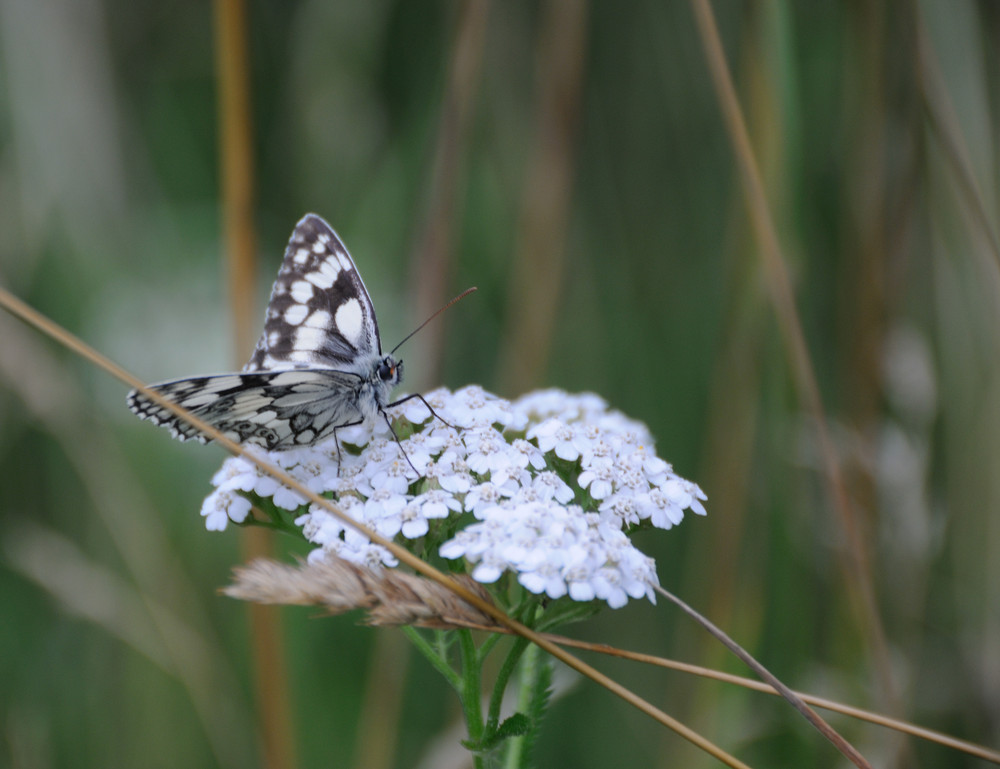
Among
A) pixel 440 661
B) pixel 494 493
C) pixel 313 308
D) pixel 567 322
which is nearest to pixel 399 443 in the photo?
pixel 494 493

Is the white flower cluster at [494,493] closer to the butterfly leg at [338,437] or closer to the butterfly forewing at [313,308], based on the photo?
the butterfly leg at [338,437]

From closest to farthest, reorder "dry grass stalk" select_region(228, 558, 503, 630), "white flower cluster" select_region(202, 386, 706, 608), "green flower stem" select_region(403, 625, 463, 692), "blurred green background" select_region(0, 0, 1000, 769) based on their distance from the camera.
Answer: "dry grass stalk" select_region(228, 558, 503, 630), "white flower cluster" select_region(202, 386, 706, 608), "green flower stem" select_region(403, 625, 463, 692), "blurred green background" select_region(0, 0, 1000, 769)

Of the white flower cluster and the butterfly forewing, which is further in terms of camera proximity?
the butterfly forewing

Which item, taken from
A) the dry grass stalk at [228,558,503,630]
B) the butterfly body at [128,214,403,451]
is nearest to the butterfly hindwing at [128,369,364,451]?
the butterfly body at [128,214,403,451]

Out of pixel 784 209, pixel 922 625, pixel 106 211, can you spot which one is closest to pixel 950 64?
pixel 784 209

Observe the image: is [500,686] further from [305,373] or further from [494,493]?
[305,373]

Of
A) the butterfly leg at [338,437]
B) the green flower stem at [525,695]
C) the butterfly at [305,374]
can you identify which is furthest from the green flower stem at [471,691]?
the butterfly at [305,374]

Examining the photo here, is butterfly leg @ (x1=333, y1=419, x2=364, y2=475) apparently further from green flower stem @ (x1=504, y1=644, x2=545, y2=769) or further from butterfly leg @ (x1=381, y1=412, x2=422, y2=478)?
green flower stem @ (x1=504, y1=644, x2=545, y2=769)
